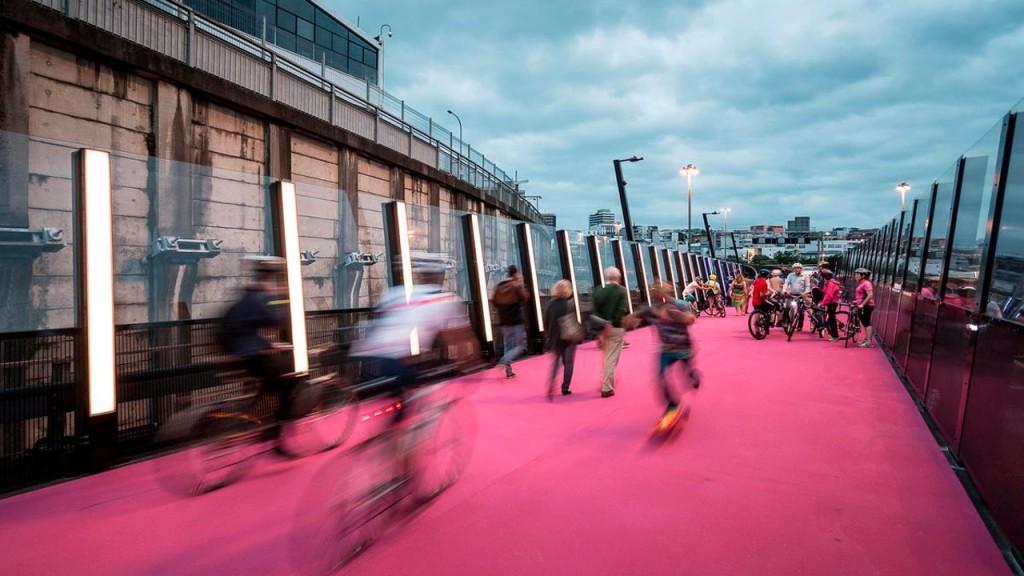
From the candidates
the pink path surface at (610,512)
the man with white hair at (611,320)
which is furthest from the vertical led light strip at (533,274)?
the pink path surface at (610,512)

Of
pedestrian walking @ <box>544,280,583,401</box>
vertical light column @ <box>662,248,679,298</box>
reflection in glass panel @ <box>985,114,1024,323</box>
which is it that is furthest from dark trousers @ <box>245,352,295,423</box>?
vertical light column @ <box>662,248,679,298</box>

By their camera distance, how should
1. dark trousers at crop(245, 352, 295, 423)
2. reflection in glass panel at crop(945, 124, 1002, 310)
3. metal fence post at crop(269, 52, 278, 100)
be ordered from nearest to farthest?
dark trousers at crop(245, 352, 295, 423)
reflection in glass panel at crop(945, 124, 1002, 310)
metal fence post at crop(269, 52, 278, 100)

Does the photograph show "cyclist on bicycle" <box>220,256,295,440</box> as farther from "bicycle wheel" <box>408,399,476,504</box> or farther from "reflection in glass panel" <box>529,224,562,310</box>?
"reflection in glass panel" <box>529,224,562,310</box>

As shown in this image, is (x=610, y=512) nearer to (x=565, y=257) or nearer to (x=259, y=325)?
(x=259, y=325)

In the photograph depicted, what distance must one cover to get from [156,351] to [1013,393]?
22.7 feet

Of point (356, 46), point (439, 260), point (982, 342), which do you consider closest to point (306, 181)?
point (439, 260)

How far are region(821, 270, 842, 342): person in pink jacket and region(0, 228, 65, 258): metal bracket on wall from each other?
44.9 feet

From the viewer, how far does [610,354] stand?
816cm

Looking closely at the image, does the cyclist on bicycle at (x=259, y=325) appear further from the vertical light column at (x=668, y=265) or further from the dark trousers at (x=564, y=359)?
the vertical light column at (x=668, y=265)

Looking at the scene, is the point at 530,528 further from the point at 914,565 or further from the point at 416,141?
the point at 416,141

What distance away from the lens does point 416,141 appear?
64.8 feet

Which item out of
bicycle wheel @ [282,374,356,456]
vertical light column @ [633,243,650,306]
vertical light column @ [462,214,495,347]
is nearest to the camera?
bicycle wheel @ [282,374,356,456]

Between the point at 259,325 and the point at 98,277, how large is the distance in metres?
1.80

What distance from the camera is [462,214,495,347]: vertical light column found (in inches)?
425
